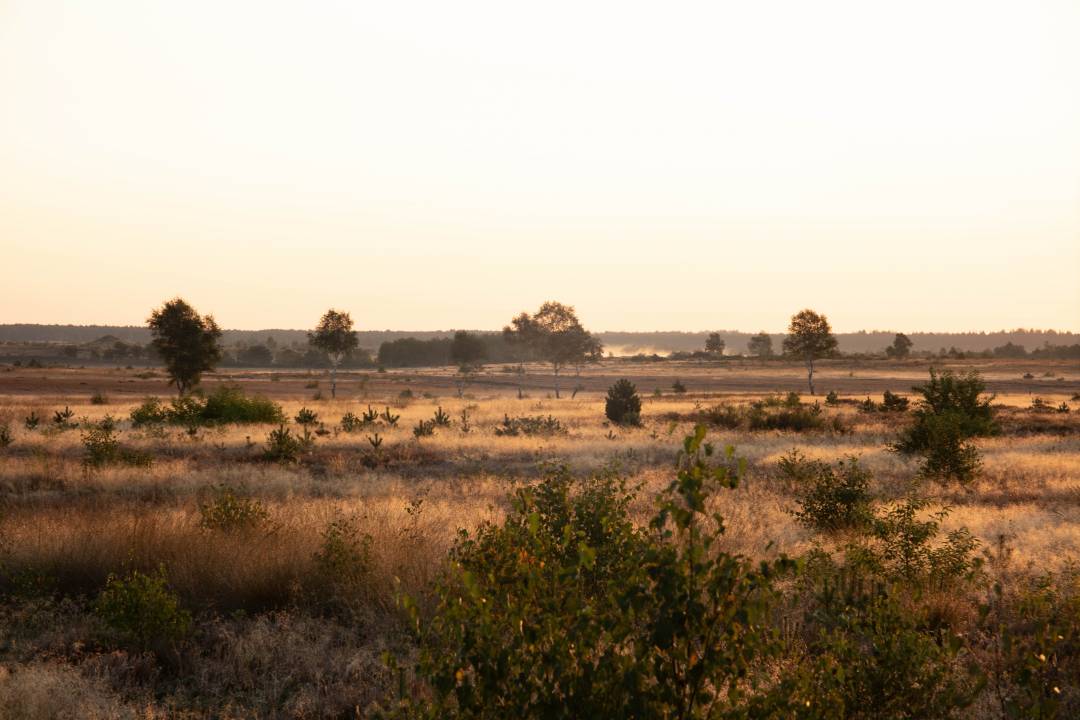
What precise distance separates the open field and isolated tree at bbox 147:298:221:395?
46.3 feet

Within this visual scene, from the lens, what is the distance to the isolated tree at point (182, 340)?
1677 inches

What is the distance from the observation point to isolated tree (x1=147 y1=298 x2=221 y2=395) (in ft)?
140

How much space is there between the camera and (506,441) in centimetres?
2470

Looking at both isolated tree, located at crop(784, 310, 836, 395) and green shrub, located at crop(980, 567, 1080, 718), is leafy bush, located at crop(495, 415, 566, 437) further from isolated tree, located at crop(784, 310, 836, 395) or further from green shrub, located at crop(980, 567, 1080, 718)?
isolated tree, located at crop(784, 310, 836, 395)

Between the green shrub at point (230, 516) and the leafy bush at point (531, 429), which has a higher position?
the green shrub at point (230, 516)

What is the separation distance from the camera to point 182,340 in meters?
42.8

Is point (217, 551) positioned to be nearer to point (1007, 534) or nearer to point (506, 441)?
point (1007, 534)

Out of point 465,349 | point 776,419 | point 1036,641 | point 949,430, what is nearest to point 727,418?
point 776,419

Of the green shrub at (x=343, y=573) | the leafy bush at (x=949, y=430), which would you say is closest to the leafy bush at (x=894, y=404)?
the leafy bush at (x=949, y=430)

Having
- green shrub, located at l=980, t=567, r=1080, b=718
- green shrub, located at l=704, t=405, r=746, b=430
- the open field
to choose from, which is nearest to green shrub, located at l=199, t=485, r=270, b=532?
the open field

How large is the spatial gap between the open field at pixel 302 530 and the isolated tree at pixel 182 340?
14119mm

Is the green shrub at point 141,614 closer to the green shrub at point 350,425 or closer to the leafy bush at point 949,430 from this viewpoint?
the leafy bush at point 949,430

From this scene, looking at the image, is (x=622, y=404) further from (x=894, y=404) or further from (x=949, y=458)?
(x=949, y=458)

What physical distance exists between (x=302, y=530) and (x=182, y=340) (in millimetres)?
37696
